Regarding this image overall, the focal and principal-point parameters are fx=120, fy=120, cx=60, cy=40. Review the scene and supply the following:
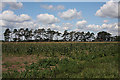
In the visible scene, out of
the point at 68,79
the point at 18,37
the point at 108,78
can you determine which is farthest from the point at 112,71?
the point at 18,37

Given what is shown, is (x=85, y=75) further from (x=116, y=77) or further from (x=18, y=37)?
(x=18, y=37)

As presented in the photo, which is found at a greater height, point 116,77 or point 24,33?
point 24,33

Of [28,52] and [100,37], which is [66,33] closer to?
[100,37]

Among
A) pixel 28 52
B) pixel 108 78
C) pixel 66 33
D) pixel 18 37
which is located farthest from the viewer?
pixel 66 33

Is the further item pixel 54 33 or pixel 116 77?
pixel 54 33

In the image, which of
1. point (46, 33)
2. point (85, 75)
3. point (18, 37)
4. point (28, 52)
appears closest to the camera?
point (85, 75)

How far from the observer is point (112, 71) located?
6297mm

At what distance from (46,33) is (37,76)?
270 feet

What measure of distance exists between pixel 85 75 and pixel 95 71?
2.35 feet

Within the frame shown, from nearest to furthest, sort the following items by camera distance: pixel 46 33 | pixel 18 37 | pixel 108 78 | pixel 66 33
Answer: pixel 108 78 < pixel 18 37 < pixel 46 33 < pixel 66 33

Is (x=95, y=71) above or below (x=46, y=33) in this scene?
below

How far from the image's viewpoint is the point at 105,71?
634 cm

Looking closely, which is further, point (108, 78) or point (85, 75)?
point (85, 75)

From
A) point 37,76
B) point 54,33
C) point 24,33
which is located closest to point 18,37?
point 24,33
